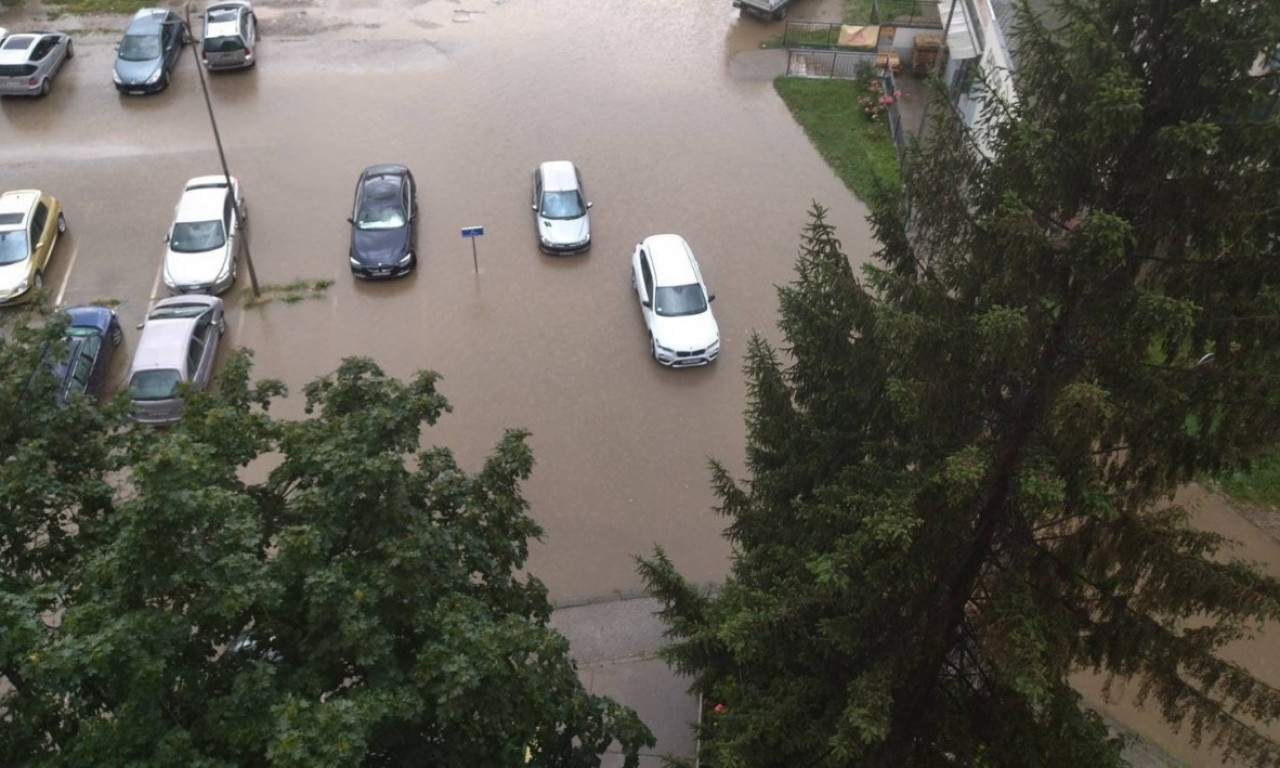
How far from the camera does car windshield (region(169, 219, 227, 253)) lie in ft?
64.3

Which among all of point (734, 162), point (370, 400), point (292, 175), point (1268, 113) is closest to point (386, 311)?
point (292, 175)

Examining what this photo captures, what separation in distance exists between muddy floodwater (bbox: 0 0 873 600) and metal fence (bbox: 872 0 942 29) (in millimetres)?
2580

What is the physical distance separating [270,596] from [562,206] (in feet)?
50.7

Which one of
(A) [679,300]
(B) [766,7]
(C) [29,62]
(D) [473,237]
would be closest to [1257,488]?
(A) [679,300]

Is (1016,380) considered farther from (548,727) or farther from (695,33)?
(695,33)

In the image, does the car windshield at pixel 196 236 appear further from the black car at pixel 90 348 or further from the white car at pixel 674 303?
the white car at pixel 674 303

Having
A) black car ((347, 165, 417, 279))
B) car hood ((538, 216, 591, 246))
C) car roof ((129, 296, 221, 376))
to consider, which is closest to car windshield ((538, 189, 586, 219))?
car hood ((538, 216, 591, 246))

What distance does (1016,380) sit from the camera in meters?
7.80

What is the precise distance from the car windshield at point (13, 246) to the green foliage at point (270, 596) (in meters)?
12.9

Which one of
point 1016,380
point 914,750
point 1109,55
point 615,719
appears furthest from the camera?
point 914,750

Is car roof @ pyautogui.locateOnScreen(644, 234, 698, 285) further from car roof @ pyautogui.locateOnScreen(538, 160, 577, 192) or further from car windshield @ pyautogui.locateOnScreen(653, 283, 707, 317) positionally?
car roof @ pyautogui.locateOnScreen(538, 160, 577, 192)

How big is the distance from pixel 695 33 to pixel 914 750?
81.4 ft

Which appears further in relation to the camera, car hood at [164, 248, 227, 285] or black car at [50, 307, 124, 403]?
car hood at [164, 248, 227, 285]

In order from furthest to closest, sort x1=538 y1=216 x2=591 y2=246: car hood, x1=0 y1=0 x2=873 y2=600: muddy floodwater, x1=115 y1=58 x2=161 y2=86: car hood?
x1=115 y1=58 x2=161 y2=86: car hood, x1=538 y1=216 x2=591 y2=246: car hood, x1=0 y1=0 x2=873 y2=600: muddy floodwater
